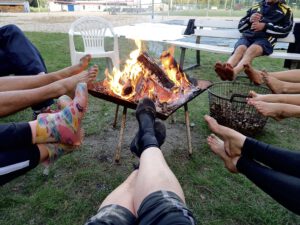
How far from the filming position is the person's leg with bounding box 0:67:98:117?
5.94 feet

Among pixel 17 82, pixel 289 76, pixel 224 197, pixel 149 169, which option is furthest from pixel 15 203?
pixel 289 76

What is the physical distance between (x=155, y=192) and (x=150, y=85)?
1408 millimetres

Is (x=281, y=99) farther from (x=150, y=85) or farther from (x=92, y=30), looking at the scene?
(x=92, y=30)

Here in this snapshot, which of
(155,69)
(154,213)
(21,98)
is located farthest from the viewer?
(155,69)

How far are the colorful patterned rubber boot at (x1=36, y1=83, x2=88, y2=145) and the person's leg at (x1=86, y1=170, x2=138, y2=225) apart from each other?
50cm

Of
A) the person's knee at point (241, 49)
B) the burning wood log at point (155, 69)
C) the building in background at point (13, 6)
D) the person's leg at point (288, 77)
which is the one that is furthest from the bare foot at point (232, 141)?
the building in background at point (13, 6)

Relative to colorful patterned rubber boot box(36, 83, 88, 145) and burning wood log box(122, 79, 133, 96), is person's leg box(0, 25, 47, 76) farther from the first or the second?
colorful patterned rubber boot box(36, 83, 88, 145)

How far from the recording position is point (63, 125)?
173 cm

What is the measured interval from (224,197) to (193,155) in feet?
1.98

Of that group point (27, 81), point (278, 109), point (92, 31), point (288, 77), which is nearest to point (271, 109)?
point (278, 109)

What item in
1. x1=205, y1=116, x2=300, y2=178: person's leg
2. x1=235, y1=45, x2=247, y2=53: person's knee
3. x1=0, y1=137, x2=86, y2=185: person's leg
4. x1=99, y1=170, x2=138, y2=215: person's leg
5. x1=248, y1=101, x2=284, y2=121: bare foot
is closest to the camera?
x1=99, y1=170, x2=138, y2=215: person's leg

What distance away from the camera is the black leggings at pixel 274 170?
1.47m

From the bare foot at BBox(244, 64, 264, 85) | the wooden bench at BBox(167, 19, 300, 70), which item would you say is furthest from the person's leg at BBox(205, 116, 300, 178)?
the wooden bench at BBox(167, 19, 300, 70)

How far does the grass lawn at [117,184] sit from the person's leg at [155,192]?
0.70m
